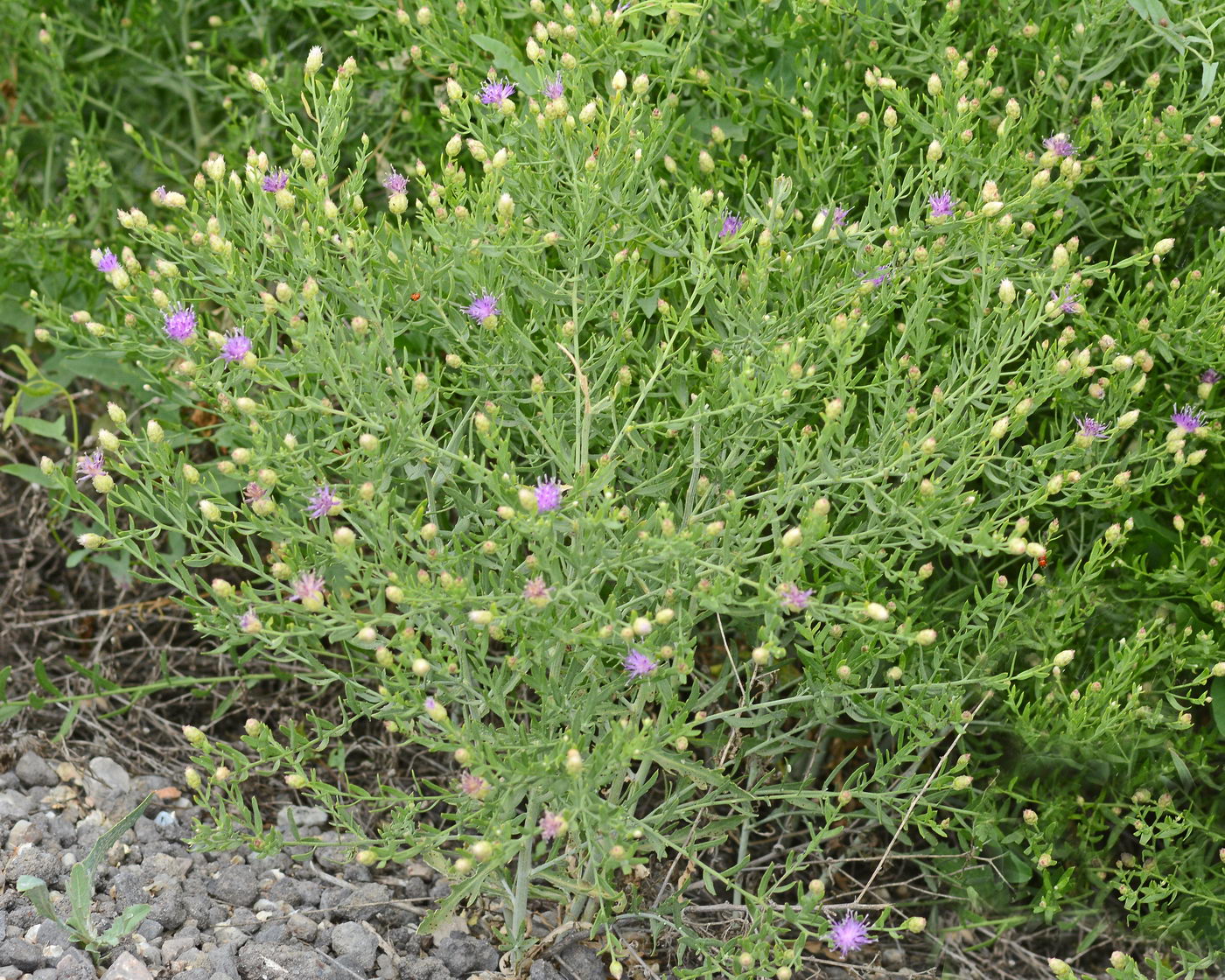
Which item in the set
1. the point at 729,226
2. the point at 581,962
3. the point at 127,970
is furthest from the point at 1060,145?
the point at 127,970

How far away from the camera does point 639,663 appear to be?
2207 millimetres

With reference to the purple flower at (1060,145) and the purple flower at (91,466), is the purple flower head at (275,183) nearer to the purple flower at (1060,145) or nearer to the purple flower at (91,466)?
the purple flower at (91,466)

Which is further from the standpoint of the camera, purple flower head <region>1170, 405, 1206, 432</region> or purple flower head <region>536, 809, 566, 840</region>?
purple flower head <region>1170, 405, 1206, 432</region>

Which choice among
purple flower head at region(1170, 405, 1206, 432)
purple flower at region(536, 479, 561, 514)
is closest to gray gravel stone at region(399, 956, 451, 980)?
purple flower at region(536, 479, 561, 514)

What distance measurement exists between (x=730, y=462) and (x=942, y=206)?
0.66m

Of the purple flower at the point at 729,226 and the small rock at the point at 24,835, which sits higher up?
the purple flower at the point at 729,226

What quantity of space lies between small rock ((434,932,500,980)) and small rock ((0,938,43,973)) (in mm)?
772

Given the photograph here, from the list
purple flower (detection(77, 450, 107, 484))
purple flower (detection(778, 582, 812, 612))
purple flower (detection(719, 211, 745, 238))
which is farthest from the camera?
purple flower (detection(719, 211, 745, 238))

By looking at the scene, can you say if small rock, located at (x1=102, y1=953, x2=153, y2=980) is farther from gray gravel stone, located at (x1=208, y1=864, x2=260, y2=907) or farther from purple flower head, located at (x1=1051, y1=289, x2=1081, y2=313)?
purple flower head, located at (x1=1051, y1=289, x2=1081, y2=313)

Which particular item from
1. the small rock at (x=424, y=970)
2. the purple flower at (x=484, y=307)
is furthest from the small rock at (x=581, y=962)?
the purple flower at (x=484, y=307)

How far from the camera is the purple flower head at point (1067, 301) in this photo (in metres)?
2.50

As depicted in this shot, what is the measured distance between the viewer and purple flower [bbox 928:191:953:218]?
2566 millimetres

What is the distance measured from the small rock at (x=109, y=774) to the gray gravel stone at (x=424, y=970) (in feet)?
3.16

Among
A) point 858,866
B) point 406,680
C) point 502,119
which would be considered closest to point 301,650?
point 406,680
